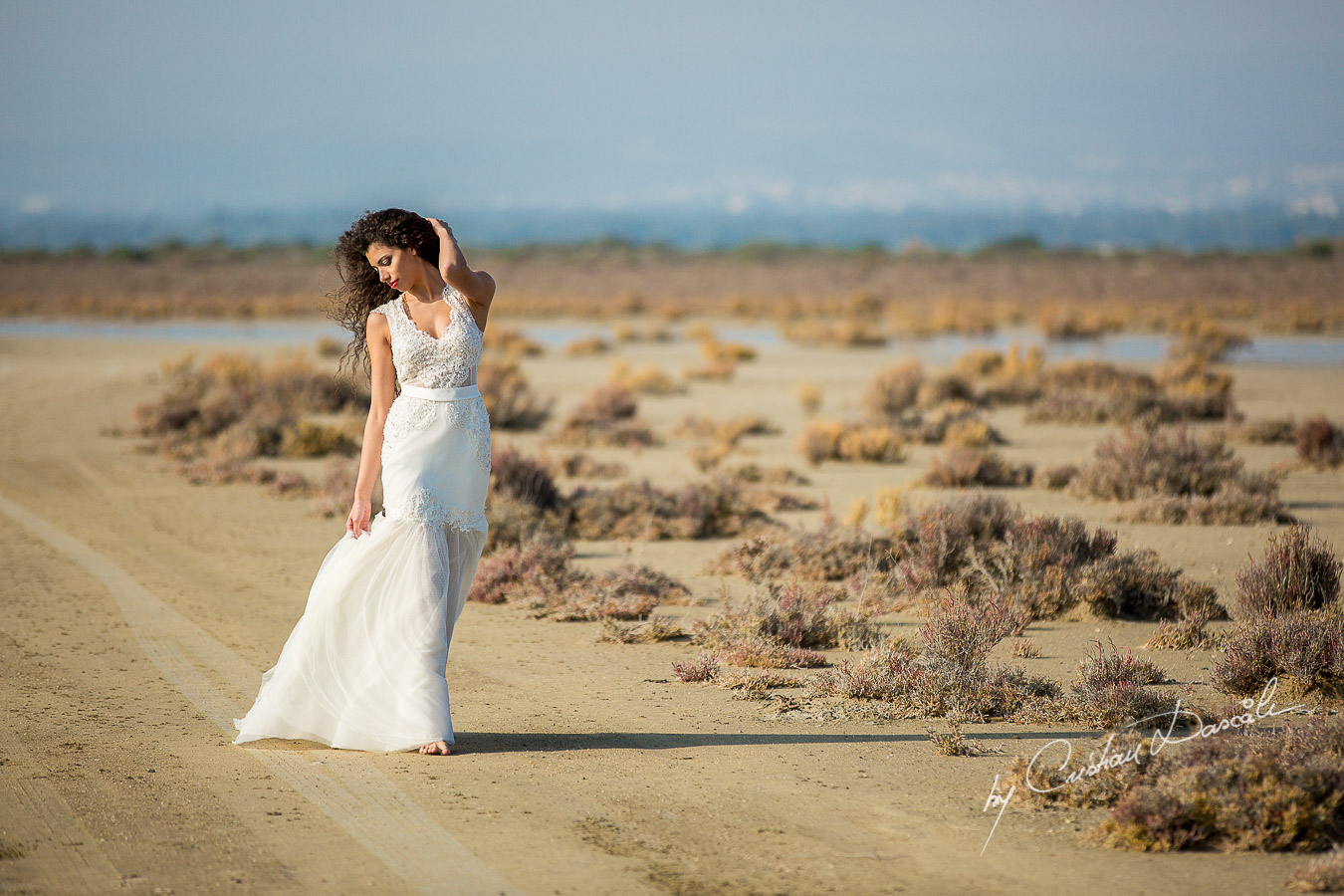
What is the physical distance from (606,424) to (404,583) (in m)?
13.8

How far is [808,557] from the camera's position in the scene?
31.8ft

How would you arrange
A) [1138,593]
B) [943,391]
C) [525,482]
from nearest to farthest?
[1138,593]
[525,482]
[943,391]

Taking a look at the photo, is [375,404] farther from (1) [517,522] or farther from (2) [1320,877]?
(1) [517,522]

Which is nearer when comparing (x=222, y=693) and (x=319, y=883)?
(x=319, y=883)

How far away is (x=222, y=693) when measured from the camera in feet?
21.6

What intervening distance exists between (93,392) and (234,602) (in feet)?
50.7

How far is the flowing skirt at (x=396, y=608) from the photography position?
5332 mm

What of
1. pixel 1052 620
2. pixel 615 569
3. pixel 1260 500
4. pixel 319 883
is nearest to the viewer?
pixel 319 883

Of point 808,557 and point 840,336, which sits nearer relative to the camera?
point 808,557

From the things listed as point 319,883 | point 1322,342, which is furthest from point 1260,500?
point 1322,342

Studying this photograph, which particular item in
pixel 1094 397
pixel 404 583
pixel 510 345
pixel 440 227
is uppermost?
pixel 440 227

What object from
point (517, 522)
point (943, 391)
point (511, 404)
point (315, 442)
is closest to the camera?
point (517, 522)

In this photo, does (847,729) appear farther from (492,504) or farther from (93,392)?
(93,392)

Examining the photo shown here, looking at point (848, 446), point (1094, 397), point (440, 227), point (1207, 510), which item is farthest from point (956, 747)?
point (1094, 397)
